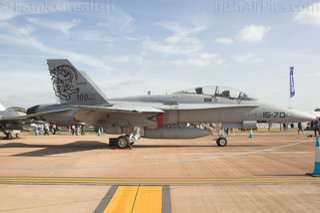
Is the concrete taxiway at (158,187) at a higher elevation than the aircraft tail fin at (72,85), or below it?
below

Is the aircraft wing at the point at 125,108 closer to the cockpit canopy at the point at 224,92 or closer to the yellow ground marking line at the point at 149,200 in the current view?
the cockpit canopy at the point at 224,92

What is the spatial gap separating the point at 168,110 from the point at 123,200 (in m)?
9.35

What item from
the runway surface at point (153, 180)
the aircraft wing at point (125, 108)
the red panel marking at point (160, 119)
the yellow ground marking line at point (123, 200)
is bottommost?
the runway surface at point (153, 180)

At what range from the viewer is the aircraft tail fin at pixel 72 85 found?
13.5 m

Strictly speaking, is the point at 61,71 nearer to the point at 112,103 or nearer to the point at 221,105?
the point at 112,103

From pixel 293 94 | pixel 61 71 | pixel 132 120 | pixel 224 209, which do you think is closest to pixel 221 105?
pixel 132 120

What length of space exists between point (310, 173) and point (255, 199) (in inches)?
123

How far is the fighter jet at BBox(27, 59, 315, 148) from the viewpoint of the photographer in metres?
13.3

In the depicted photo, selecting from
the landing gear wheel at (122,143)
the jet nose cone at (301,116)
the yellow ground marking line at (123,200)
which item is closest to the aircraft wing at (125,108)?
the landing gear wheel at (122,143)

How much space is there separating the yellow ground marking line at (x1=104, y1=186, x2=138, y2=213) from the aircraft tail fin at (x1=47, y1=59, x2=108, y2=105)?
913cm

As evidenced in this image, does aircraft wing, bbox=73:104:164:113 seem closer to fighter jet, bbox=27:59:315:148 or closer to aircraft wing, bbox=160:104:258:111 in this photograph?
fighter jet, bbox=27:59:315:148

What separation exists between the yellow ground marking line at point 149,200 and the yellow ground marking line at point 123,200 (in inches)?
4.2

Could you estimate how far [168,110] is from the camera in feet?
44.9

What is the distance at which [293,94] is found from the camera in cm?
3762
